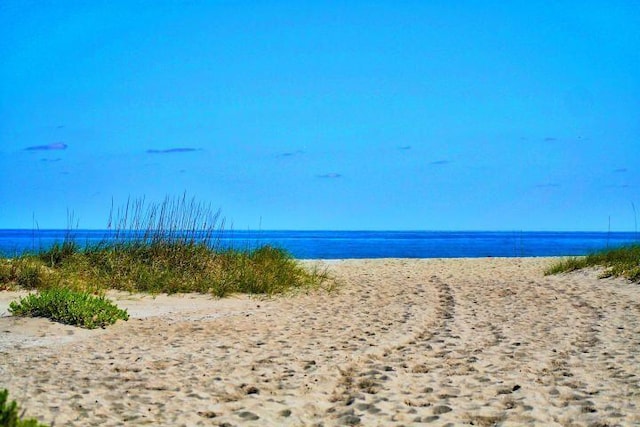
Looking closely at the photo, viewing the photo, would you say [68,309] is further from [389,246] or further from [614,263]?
[389,246]

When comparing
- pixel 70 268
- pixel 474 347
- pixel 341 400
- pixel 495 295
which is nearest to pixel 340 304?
pixel 495 295

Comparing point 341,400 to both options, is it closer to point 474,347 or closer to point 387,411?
point 387,411

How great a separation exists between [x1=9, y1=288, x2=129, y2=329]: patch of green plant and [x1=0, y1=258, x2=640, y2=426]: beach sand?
0.69ft

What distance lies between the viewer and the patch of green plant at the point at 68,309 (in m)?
8.87

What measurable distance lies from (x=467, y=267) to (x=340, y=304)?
10.6m

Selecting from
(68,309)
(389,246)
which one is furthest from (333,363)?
(389,246)

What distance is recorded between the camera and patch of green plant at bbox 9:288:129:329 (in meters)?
8.87

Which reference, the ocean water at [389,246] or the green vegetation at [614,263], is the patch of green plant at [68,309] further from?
the green vegetation at [614,263]

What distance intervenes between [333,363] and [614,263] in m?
12.1

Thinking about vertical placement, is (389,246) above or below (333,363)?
above

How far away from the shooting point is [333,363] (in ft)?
22.2

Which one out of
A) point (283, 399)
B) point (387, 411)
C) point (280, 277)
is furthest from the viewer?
point (280, 277)

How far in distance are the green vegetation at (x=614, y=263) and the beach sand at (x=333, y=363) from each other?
3.20m

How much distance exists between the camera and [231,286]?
1288 cm
